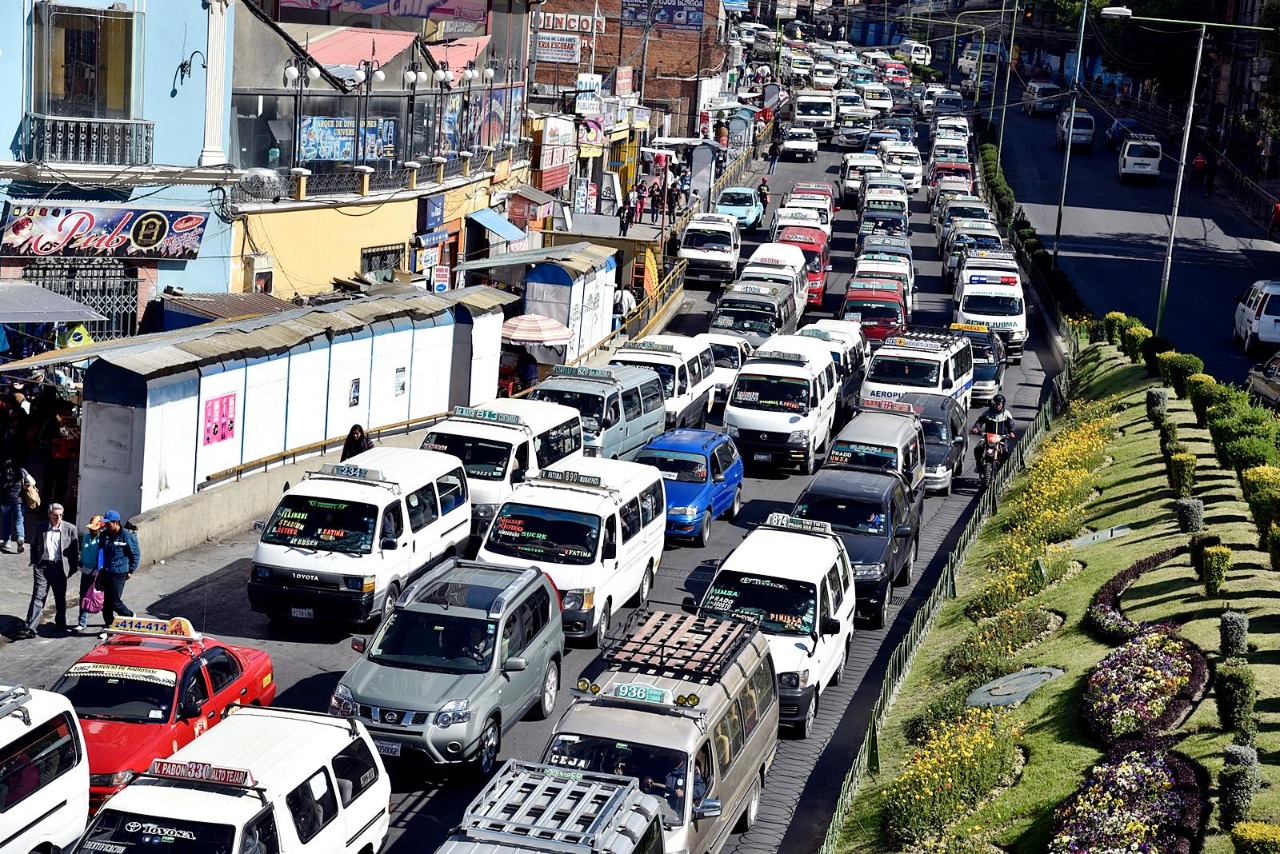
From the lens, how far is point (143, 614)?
2211 centimetres

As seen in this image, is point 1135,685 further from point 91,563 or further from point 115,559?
point 91,563

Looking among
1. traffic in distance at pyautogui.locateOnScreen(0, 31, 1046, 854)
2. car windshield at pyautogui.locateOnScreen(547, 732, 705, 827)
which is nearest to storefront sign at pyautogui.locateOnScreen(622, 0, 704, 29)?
traffic in distance at pyautogui.locateOnScreen(0, 31, 1046, 854)

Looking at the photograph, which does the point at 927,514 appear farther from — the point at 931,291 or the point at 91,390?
the point at 931,291

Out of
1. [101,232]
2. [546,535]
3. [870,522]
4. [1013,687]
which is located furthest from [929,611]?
[101,232]

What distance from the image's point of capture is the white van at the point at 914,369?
35656mm

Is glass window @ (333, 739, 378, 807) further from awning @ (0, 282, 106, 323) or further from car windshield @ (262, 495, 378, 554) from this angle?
awning @ (0, 282, 106, 323)

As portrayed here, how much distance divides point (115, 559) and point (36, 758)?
22.8ft

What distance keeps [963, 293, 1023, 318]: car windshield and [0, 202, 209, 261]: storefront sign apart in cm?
2187

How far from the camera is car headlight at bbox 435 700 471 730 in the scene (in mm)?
16891

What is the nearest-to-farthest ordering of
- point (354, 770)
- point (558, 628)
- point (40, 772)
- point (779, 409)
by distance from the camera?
point (40, 772) → point (354, 770) → point (558, 628) → point (779, 409)

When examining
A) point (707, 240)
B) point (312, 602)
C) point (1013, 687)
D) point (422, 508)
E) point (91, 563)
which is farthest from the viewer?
point (707, 240)

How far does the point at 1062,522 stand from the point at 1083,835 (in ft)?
41.8

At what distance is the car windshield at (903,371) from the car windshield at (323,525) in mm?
16869

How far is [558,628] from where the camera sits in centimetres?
1991
